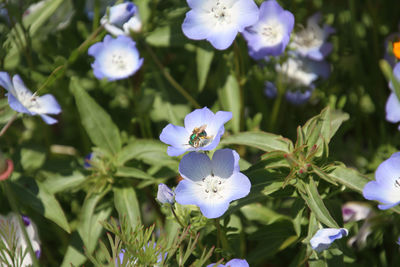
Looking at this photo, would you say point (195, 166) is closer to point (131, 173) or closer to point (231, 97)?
point (131, 173)

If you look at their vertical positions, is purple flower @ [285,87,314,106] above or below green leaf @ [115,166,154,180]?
below

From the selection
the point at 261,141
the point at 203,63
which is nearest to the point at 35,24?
the point at 203,63

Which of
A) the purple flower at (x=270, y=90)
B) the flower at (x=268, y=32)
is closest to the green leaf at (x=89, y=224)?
the flower at (x=268, y=32)

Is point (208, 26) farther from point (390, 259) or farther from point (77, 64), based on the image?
Answer: point (390, 259)

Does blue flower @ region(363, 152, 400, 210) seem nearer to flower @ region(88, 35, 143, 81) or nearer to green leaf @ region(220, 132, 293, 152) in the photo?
green leaf @ region(220, 132, 293, 152)

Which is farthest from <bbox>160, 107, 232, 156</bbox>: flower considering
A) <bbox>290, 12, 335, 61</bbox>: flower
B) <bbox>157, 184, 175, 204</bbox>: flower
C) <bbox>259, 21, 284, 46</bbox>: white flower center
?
<bbox>290, 12, 335, 61</bbox>: flower

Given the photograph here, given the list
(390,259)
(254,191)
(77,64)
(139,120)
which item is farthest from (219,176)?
(77,64)
